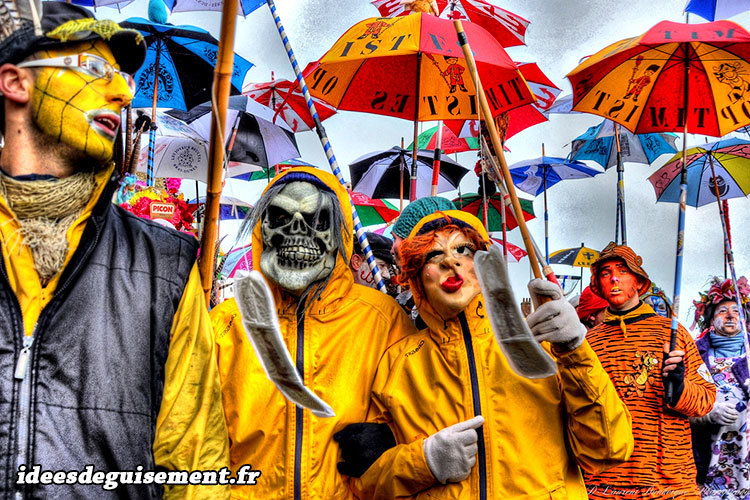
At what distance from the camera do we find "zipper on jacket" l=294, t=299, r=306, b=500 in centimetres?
297

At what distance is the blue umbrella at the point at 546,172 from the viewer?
10.7 meters

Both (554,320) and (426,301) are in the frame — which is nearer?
(554,320)

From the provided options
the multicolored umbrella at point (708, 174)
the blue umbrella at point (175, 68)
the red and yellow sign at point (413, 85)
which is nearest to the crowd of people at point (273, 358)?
the red and yellow sign at point (413, 85)

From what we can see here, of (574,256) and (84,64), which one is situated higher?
(574,256)

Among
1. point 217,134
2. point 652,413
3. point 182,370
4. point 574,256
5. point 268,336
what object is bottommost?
point 652,413

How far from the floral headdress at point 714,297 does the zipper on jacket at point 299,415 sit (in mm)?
5048

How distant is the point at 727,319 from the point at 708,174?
8.71 feet

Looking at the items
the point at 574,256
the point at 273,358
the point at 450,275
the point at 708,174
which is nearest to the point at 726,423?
the point at 450,275

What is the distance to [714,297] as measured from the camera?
273 inches

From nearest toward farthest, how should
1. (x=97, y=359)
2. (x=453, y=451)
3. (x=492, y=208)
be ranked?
(x=97, y=359) → (x=453, y=451) → (x=492, y=208)

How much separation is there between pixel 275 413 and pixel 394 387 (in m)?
0.51

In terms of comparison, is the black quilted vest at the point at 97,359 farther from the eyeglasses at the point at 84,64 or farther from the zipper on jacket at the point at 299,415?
the zipper on jacket at the point at 299,415

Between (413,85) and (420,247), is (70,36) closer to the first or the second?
(420,247)

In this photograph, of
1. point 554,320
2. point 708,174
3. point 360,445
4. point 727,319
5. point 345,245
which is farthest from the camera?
point 708,174
